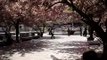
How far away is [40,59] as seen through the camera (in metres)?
17.5

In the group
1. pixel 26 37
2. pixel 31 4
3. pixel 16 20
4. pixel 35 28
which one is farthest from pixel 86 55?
Result: pixel 35 28

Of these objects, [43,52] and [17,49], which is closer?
[43,52]

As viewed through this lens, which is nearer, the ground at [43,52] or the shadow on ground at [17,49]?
the ground at [43,52]

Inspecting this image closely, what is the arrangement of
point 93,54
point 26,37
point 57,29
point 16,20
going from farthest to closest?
point 57,29 < point 26,37 < point 16,20 < point 93,54

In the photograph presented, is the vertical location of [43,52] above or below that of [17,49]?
above

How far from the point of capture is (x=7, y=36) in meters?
27.5

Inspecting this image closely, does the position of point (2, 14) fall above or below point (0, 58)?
above

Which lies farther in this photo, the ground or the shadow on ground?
the shadow on ground

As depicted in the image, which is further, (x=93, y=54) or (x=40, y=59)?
(x=40, y=59)

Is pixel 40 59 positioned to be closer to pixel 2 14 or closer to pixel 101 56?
pixel 101 56

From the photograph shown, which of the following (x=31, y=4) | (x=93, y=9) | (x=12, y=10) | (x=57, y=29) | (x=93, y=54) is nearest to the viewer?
(x=93, y=54)

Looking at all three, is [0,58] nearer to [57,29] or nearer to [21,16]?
[21,16]

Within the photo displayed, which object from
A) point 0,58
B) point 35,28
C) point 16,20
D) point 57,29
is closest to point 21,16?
point 16,20

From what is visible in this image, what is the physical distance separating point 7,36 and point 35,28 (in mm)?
29920
